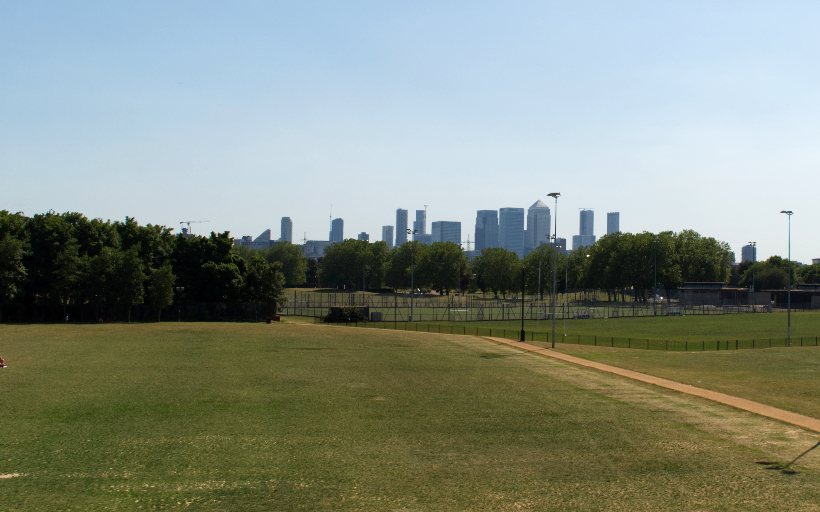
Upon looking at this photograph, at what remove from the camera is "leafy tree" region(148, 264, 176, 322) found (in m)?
67.1

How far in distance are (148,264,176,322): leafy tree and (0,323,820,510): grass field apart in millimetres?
37963

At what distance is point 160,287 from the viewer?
2645 inches

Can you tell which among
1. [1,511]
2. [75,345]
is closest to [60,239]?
[75,345]

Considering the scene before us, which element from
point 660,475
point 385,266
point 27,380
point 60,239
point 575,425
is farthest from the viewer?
point 385,266

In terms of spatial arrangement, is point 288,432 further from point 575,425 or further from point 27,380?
point 27,380

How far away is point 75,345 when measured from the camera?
40094 mm

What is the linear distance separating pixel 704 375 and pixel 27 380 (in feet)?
108

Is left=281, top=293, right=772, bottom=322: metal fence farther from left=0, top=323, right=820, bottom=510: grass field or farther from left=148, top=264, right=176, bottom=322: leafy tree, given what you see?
left=0, top=323, right=820, bottom=510: grass field

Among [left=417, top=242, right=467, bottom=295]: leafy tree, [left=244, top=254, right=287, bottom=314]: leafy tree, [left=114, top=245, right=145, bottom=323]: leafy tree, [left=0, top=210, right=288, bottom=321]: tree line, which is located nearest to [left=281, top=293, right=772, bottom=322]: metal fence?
[left=244, top=254, right=287, bottom=314]: leafy tree

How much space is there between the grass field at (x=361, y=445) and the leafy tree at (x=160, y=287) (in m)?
38.0

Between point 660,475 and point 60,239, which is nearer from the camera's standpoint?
point 660,475

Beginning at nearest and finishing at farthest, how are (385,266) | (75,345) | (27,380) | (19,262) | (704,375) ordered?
(27,380) → (704,375) → (75,345) → (19,262) → (385,266)

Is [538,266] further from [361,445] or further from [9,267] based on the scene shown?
[361,445]

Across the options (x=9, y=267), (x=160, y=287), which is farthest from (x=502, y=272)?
(x=9, y=267)
